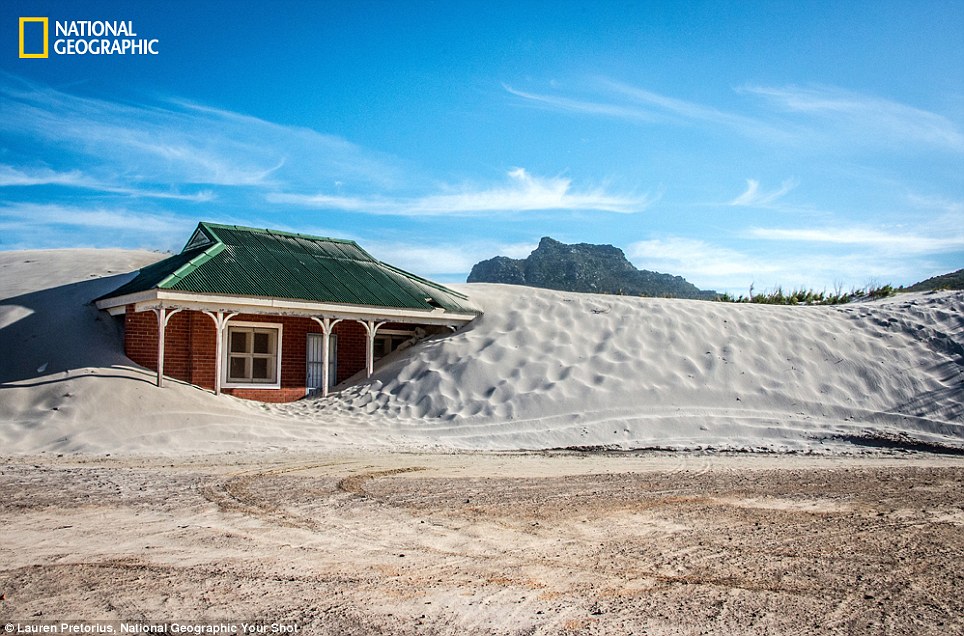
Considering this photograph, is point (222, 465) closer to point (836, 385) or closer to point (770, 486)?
point (770, 486)

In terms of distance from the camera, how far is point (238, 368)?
1630 centimetres

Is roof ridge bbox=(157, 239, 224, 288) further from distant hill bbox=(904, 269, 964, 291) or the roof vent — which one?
distant hill bbox=(904, 269, 964, 291)

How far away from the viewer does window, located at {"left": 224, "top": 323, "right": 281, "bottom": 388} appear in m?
16.1

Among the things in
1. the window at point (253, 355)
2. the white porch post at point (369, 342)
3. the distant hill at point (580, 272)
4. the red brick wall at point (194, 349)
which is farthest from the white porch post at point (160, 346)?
the distant hill at point (580, 272)

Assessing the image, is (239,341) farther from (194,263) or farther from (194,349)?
(194,263)

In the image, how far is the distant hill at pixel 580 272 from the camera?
7312 centimetres

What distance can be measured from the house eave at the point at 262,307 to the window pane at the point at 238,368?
60.4 inches

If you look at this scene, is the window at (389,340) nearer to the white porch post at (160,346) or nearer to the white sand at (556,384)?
the white sand at (556,384)

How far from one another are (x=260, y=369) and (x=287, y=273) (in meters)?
2.08

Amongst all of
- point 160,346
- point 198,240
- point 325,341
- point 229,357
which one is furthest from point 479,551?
point 198,240

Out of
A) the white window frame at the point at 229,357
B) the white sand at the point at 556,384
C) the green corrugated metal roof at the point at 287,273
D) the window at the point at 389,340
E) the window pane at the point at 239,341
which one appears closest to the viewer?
the white sand at the point at 556,384

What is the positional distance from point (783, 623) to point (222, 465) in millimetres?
7128

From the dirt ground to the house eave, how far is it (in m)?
5.20

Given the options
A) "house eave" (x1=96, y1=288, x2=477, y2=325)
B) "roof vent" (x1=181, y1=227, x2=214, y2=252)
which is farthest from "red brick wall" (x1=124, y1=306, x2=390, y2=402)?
"roof vent" (x1=181, y1=227, x2=214, y2=252)
